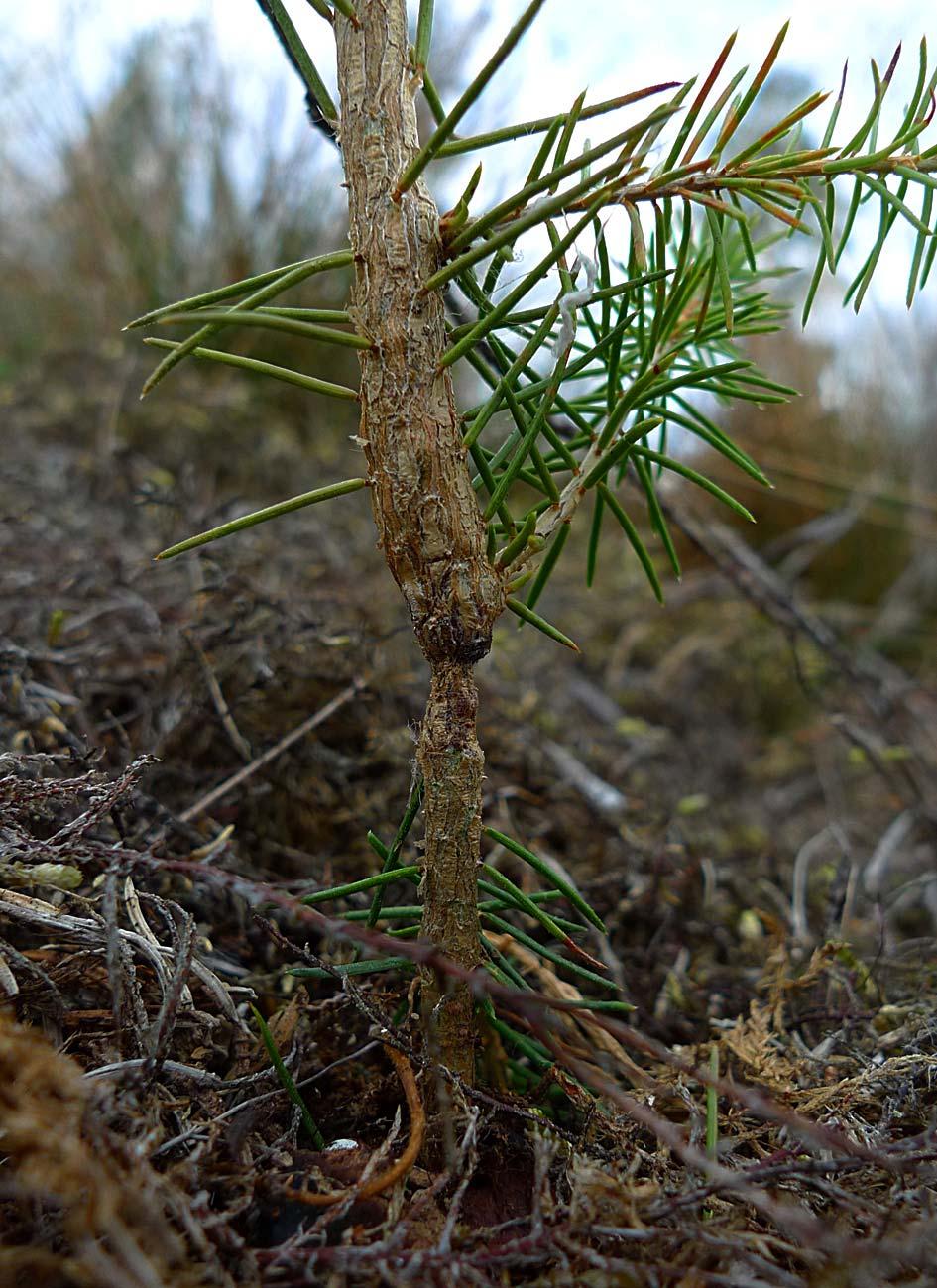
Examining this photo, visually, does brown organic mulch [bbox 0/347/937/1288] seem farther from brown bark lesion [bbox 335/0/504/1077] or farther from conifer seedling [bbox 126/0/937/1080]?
brown bark lesion [bbox 335/0/504/1077]

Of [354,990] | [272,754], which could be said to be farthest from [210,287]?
[354,990]

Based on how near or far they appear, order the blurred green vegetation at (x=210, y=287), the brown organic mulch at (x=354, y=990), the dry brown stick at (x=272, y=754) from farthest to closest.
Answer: the blurred green vegetation at (x=210, y=287)
the dry brown stick at (x=272, y=754)
the brown organic mulch at (x=354, y=990)

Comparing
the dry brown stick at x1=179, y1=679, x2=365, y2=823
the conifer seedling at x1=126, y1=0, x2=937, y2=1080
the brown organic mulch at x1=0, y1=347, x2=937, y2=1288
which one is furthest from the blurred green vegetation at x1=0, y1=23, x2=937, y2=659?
the conifer seedling at x1=126, y1=0, x2=937, y2=1080

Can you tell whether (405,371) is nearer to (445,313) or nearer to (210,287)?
(445,313)

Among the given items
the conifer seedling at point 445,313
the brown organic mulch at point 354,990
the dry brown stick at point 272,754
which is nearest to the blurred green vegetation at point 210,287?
the brown organic mulch at point 354,990

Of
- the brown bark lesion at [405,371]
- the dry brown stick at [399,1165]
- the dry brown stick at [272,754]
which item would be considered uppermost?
the brown bark lesion at [405,371]

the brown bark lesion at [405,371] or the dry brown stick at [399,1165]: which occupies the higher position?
the brown bark lesion at [405,371]

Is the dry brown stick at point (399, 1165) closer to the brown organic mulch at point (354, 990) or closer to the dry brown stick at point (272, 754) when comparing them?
the brown organic mulch at point (354, 990)

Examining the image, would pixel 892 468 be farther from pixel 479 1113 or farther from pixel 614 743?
pixel 479 1113
